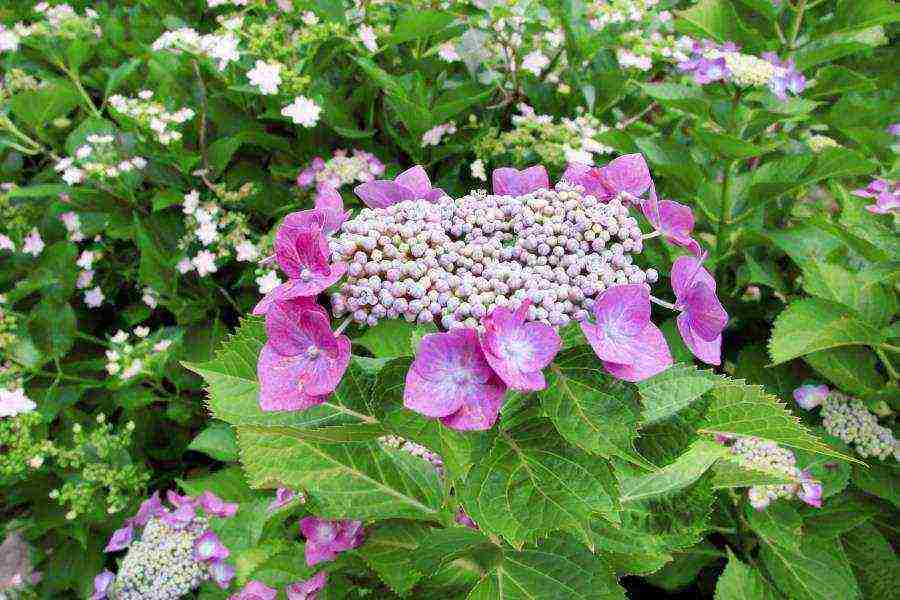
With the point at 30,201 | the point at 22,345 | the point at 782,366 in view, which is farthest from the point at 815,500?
the point at 30,201

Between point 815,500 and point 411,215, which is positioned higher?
point 411,215

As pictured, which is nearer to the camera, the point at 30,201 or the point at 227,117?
the point at 227,117

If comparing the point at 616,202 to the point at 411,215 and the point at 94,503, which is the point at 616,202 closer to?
the point at 411,215

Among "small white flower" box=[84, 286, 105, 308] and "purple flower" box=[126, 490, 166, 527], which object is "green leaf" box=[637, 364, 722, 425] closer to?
"purple flower" box=[126, 490, 166, 527]

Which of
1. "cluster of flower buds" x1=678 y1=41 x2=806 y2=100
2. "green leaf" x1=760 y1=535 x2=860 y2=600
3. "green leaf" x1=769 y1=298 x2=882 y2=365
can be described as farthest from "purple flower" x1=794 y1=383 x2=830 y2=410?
"cluster of flower buds" x1=678 y1=41 x2=806 y2=100

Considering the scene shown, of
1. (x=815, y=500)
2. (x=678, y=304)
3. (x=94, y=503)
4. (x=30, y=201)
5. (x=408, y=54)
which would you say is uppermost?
(x=678, y=304)

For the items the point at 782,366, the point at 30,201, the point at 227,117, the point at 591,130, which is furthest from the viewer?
the point at 30,201
